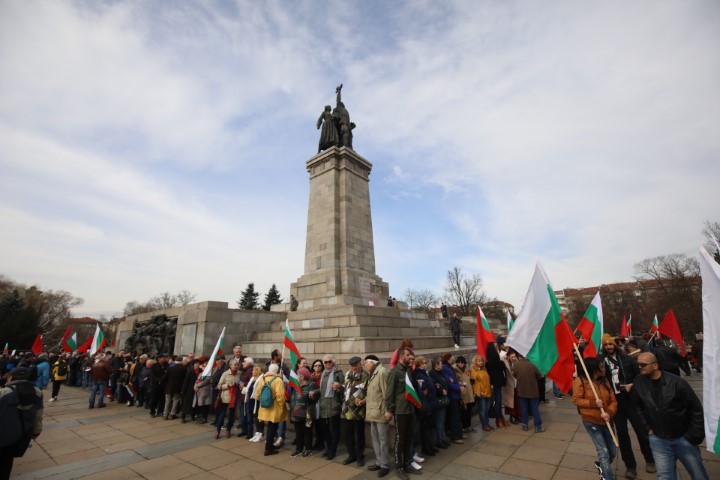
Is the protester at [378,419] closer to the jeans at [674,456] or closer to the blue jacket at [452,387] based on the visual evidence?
the blue jacket at [452,387]

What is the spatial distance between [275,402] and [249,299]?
48335mm

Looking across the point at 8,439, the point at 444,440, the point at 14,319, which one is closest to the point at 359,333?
the point at 444,440

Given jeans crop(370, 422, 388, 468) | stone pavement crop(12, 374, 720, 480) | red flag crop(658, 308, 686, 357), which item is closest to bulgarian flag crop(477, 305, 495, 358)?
stone pavement crop(12, 374, 720, 480)

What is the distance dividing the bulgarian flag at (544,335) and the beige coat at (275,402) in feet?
14.9

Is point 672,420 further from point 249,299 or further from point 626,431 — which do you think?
point 249,299

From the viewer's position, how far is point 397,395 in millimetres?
5402

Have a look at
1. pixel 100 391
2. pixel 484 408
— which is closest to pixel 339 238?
pixel 100 391

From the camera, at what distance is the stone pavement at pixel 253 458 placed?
5270 mm

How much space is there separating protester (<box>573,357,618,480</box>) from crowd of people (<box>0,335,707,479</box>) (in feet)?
0.04

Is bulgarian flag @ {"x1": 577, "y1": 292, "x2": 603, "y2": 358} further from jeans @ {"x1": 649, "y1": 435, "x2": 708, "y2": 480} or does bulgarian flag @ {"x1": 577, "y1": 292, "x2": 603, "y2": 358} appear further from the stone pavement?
jeans @ {"x1": 649, "y1": 435, "x2": 708, "y2": 480}

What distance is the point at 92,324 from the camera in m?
89.1

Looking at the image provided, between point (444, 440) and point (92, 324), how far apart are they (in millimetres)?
111746

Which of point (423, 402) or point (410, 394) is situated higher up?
point (410, 394)

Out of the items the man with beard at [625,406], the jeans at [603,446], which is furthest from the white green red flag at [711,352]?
the man with beard at [625,406]
